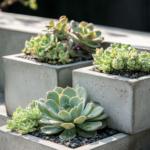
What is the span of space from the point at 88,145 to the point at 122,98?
42cm

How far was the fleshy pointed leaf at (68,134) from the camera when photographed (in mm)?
1981

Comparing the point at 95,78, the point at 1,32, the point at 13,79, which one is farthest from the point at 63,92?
the point at 1,32

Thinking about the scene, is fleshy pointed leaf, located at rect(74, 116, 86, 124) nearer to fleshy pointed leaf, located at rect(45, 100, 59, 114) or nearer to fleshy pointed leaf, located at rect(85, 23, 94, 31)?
fleshy pointed leaf, located at rect(45, 100, 59, 114)

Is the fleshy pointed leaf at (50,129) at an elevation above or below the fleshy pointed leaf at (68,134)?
above

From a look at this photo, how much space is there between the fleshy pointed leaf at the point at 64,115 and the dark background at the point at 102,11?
5114 millimetres

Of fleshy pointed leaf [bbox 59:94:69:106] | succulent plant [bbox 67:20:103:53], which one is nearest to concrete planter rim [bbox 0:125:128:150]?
fleshy pointed leaf [bbox 59:94:69:106]

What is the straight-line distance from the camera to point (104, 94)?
2168mm

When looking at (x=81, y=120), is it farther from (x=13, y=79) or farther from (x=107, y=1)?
(x=107, y=1)

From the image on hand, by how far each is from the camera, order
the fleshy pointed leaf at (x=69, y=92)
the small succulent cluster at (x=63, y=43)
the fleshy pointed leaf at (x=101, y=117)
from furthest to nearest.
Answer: the small succulent cluster at (x=63, y=43) → the fleshy pointed leaf at (x=69, y=92) → the fleshy pointed leaf at (x=101, y=117)

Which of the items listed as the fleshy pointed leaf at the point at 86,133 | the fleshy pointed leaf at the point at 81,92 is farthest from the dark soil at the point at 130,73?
the fleshy pointed leaf at the point at 86,133

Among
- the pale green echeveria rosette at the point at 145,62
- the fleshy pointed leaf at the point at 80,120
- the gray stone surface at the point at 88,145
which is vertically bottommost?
the gray stone surface at the point at 88,145

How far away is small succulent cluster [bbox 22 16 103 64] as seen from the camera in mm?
2559

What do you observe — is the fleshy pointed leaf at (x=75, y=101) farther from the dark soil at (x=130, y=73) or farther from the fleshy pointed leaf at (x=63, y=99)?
the dark soil at (x=130, y=73)

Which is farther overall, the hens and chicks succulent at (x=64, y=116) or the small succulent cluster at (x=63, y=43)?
the small succulent cluster at (x=63, y=43)
